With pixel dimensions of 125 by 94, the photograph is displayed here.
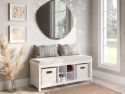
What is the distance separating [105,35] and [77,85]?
5.08 feet

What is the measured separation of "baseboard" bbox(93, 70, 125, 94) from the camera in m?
4.28

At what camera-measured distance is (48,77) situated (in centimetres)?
416

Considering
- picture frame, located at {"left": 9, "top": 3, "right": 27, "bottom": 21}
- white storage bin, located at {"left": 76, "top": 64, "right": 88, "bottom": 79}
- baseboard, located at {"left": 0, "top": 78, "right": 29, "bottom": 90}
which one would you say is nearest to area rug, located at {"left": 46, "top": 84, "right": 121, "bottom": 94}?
white storage bin, located at {"left": 76, "top": 64, "right": 88, "bottom": 79}

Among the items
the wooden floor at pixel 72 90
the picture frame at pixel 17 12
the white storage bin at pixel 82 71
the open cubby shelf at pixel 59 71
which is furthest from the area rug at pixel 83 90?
the picture frame at pixel 17 12

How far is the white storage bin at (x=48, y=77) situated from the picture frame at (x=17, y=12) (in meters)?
1.28

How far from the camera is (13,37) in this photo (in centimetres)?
423

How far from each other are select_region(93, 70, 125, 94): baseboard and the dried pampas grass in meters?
1.94

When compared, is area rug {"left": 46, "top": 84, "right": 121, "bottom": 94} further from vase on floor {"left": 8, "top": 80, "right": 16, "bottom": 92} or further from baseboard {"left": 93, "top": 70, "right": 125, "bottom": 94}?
vase on floor {"left": 8, "top": 80, "right": 16, "bottom": 92}

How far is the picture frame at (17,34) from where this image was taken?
13.8 ft

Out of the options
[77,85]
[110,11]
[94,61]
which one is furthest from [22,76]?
[110,11]

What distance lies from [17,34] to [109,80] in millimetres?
2514

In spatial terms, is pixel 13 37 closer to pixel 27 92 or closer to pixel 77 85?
pixel 27 92

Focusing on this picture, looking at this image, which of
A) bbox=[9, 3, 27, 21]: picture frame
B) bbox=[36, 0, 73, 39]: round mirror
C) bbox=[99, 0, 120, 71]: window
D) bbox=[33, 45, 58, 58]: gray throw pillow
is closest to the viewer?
bbox=[9, 3, 27, 21]: picture frame

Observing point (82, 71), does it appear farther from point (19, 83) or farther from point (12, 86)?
point (12, 86)
